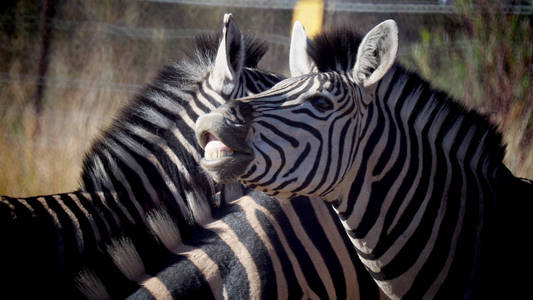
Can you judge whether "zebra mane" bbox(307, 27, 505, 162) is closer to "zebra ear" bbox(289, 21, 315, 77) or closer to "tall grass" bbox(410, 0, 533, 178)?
"zebra ear" bbox(289, 21, 315, 77)

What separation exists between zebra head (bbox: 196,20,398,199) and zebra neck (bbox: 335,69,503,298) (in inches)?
4.3

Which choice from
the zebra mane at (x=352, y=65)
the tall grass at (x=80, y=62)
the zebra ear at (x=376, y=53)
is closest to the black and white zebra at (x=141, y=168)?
the zebra mane at (x=352, y=65)

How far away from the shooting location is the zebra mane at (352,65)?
2.61 metres

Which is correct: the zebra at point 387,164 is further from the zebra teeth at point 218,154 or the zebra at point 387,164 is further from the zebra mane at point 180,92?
the zebra mane at point 180,92

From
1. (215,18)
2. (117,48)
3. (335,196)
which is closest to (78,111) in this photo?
(117,48)

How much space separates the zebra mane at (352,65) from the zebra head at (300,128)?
10 cm

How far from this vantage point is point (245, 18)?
9914 mm

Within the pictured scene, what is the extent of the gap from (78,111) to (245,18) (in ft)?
12.7

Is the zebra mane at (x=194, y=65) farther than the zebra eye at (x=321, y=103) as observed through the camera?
Yes

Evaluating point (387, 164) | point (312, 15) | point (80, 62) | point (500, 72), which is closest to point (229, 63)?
point (387, 164)

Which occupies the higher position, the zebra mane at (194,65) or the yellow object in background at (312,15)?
the yellow object in background at (312,15)

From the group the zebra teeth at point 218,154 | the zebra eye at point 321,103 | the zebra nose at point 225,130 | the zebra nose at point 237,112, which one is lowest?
the zebra teeth at point 218,154

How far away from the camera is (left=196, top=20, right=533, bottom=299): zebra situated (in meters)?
2.26

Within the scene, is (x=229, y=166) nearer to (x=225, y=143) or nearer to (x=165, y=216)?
(x=225, y=143)
